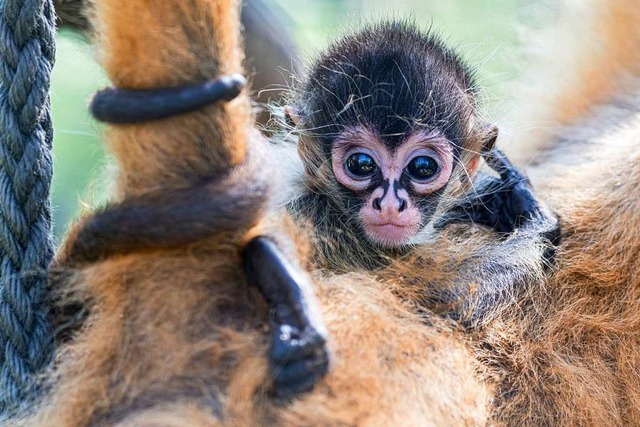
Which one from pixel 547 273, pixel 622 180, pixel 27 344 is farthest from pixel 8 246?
pixel 622 180

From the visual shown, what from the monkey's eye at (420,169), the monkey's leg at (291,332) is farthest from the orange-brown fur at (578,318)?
the monkey's leg at (291,332)

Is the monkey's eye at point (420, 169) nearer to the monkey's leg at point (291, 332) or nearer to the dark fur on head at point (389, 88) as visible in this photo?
the dark fur on head at point (389, 88)

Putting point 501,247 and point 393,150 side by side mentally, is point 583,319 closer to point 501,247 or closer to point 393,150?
point 501,247

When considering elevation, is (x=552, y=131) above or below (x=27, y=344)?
above

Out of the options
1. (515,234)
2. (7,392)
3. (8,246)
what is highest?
(515,234)

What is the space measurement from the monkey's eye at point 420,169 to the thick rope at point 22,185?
128cm

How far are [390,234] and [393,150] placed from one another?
34 cm

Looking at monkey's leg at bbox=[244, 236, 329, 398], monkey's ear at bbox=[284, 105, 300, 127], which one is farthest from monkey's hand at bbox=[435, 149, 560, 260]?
monkey's leg at bbox=[244, 236, 329, 398]

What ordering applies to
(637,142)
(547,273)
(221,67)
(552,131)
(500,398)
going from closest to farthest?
(221,67) → (500,398) → (547,273) → (637,142) → (552,131)

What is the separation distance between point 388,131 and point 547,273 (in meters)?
→ 0.73

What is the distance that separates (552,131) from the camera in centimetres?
338

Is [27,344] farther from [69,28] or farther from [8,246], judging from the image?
[69,28]

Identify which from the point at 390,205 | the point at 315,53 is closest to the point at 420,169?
the point at 390,205

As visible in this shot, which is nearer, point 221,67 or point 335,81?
point 221,67
